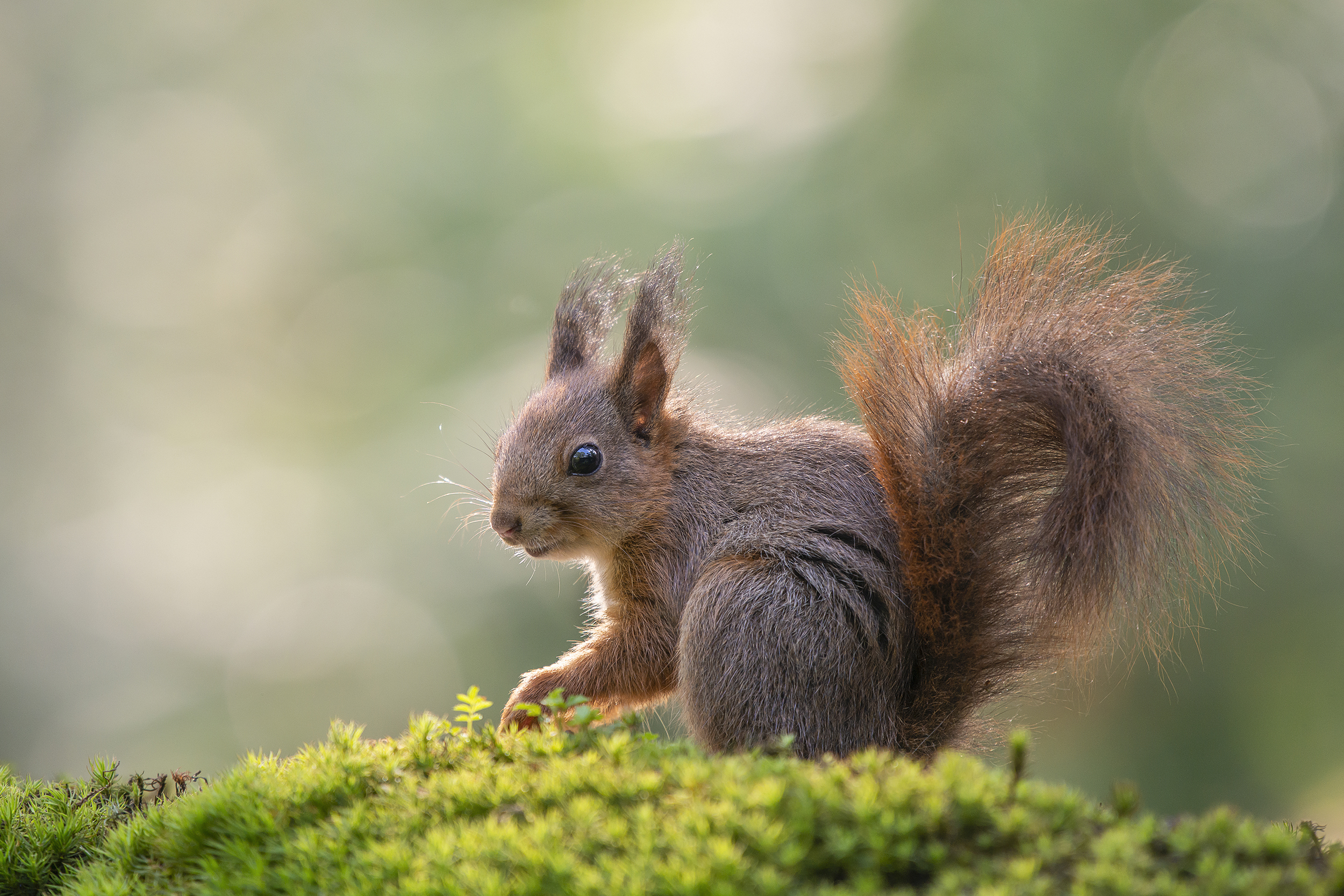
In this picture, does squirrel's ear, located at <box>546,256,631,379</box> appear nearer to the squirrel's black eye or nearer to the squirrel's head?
the squirrel's head

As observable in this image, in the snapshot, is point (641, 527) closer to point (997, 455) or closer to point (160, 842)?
point (997, 455)

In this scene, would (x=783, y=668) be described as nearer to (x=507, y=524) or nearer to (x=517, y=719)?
(x=517, y=719)

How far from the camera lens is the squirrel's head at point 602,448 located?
211 cm

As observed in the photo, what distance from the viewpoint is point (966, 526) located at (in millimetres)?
1733

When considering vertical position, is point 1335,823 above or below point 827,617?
below

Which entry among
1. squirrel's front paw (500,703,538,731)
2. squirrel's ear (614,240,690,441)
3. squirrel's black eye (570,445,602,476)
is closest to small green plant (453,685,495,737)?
squirrel's front paw (500,703,538,731)

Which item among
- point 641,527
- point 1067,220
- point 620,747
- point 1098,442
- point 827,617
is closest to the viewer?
point 620,747

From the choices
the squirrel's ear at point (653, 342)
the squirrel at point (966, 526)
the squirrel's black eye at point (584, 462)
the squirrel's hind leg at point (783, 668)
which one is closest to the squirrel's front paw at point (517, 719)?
the squirrel at point (966, 526)

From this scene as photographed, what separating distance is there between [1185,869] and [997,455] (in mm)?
838

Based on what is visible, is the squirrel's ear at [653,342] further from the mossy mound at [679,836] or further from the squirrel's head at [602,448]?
the mossy mound at [679,836]

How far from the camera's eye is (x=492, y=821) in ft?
3.97

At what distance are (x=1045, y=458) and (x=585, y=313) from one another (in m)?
1.17

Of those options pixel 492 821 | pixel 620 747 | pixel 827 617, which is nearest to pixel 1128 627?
pixel 827 617

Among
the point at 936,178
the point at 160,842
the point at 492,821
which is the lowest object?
the point at 492,821
